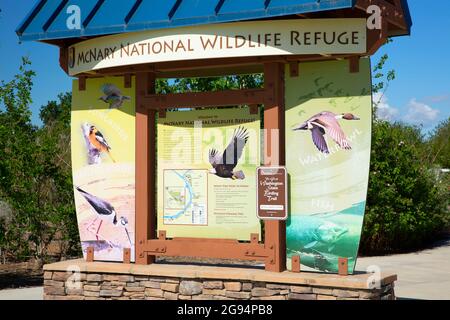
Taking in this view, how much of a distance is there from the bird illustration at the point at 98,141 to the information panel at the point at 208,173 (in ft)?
2.68

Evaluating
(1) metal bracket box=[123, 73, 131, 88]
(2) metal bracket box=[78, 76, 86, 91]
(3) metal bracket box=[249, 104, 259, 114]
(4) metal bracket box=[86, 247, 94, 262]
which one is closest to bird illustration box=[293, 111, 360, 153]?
(3) metal bracket box=[249, 104, 259, 114]

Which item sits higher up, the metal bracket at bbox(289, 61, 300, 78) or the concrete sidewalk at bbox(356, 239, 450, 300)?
the metal bracket at bbox(289, 61, 300, 78)

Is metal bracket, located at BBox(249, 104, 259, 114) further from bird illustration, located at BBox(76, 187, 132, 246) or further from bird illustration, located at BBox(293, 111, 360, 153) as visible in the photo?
bird illustration, located at BBox(76, 187, 132, 246)

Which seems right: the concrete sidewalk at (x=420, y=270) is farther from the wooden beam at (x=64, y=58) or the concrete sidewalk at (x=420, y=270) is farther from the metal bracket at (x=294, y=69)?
the wooden beam at (x=64, y=58)

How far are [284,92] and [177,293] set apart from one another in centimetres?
282

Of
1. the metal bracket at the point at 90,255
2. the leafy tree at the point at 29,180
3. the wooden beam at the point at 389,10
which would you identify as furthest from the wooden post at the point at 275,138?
the leafy tree at the point at 29,180

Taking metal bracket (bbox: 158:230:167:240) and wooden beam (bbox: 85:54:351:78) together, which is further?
metal bracket (bbox: 158:230:167:240)

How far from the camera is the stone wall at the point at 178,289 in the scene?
710 cm

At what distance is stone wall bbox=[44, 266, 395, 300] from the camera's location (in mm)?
7102

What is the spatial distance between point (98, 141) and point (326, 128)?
129 inches

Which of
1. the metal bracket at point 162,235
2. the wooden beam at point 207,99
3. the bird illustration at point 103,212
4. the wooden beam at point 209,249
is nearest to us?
the wooden beam at point 209,249

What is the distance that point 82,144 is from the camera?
29.6 ft

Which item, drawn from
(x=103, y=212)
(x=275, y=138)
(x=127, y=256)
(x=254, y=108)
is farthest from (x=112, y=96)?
(x=275, y=138)

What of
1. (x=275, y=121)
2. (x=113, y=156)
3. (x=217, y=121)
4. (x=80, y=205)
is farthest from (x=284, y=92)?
(x=80, y=205)
